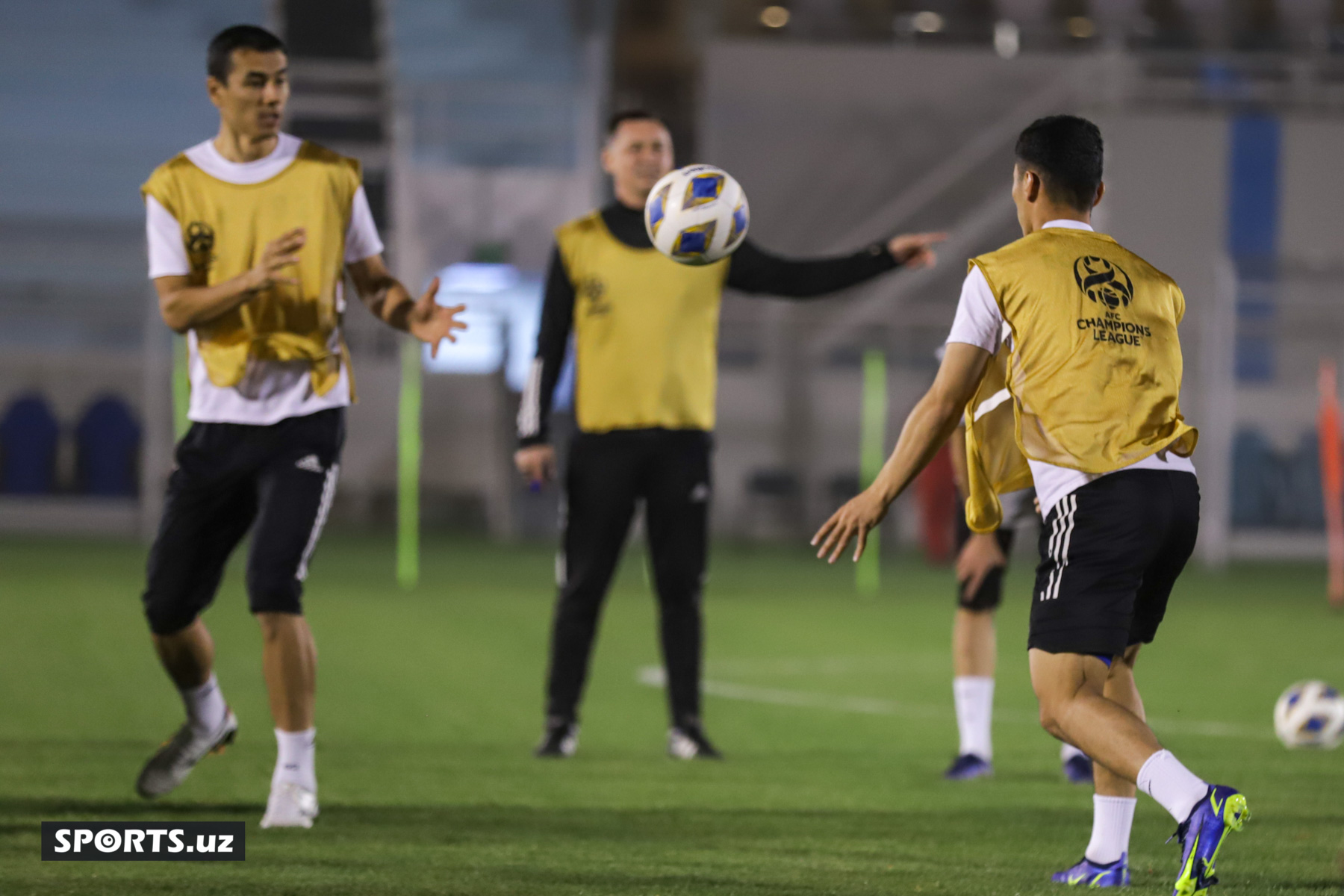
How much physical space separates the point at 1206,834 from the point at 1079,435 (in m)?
0.87

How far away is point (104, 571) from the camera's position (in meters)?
14.6

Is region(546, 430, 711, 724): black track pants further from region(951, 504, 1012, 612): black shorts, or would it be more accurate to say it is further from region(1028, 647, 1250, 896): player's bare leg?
region(1028, 647, 1250, 896): player's bare leg

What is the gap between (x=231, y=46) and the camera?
4.81 meters

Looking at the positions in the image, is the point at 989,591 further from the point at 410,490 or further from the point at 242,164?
the point at 410,490

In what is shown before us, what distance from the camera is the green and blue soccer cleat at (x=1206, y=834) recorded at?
3.35 metres

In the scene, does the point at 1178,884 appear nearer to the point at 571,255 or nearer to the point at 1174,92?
the point at 571,255

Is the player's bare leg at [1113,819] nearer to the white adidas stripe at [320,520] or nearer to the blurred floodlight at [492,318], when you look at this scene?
the white adidas stripe at [320,520]

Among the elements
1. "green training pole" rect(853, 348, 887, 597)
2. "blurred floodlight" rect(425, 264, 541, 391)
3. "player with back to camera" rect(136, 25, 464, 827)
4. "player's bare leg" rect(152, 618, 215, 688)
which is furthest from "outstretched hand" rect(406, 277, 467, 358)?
"blurred floodlight" rect(425, 264, 541, 391)

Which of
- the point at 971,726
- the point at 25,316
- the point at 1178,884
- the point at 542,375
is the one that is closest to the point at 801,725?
the point at 971,726

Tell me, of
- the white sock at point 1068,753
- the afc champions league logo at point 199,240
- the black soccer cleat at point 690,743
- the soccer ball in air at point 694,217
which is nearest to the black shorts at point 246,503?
the afc champions league logo at point 199,240

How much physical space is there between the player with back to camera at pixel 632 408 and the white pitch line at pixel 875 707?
80 cm

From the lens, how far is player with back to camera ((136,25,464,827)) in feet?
15.6

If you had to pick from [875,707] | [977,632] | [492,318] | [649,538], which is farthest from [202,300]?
[492,318]

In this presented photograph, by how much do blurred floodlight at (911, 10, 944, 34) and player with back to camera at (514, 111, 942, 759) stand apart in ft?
59.1
